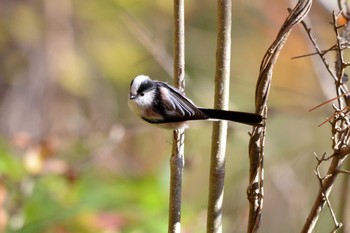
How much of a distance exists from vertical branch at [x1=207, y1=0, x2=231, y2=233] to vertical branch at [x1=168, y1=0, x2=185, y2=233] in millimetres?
37

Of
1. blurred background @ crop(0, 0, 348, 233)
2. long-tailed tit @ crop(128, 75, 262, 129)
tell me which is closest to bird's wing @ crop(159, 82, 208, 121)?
long-tailed tit @ crop(128, 75, 262, 129)

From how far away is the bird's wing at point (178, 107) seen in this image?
0.73 metres

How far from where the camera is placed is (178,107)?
74 centimetres

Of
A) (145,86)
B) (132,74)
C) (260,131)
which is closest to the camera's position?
(260,131)

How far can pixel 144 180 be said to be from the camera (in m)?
1.46

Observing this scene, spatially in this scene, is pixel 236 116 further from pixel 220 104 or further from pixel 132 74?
pixel 132 74

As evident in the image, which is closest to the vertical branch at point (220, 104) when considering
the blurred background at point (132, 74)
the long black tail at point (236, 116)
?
the long black tail at point (236, 116)

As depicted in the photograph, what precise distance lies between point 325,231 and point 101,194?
3.41 ft

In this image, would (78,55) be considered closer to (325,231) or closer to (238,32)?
(238,32)

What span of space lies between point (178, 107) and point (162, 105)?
0.07 feet

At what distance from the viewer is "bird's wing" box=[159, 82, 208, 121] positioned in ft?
2.39

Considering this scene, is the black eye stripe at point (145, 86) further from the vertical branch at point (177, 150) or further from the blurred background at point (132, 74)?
the blurred background at point (132, 74)

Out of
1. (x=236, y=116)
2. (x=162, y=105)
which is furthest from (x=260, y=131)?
(x=162, y=105)

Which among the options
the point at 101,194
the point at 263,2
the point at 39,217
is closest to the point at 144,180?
the point at 101,194
